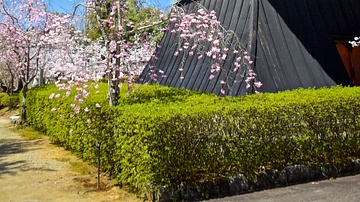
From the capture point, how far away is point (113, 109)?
274 inches

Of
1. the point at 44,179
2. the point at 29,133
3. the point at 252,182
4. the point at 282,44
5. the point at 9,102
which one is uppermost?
the point at 282,44

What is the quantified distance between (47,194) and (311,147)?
496 centimetres

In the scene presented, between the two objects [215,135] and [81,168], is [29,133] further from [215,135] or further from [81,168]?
[215,135]

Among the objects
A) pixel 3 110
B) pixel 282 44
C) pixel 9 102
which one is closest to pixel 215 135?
pixel 282 44

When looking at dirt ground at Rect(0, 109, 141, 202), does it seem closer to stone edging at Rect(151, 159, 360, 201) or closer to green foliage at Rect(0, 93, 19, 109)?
stone edging at Rect(151, 159, 360, 201)

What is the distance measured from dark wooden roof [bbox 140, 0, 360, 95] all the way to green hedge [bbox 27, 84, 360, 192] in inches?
105

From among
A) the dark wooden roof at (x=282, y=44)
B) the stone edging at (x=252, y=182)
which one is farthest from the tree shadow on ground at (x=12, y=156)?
the dark wooden roof at (x=282, y=44)

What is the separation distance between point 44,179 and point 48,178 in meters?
0.09

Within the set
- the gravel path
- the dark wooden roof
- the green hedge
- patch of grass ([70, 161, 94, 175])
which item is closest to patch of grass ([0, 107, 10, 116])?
the gravel path

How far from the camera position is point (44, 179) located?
7.36m

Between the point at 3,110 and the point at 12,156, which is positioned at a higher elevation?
the point at 3,110

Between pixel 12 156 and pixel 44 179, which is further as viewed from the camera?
pixel 12 156

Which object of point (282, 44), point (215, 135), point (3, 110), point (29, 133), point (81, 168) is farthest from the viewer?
point (3, 110)

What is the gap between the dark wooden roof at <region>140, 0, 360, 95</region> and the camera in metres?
10.8
